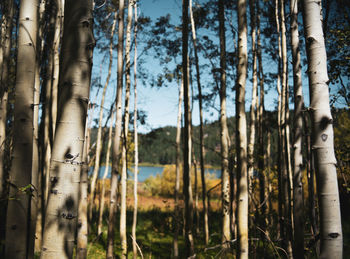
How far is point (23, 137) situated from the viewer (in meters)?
1.66

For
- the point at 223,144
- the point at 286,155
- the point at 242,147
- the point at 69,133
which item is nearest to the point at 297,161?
the point at 286,155

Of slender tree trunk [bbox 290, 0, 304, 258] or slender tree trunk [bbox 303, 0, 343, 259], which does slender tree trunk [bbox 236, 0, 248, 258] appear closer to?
slender tree trunk [bbox 303, 0, 343, 259]

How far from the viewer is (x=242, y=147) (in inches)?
91.4

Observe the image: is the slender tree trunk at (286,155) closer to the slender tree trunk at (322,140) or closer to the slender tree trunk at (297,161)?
the slender tree trunk at (297,161)

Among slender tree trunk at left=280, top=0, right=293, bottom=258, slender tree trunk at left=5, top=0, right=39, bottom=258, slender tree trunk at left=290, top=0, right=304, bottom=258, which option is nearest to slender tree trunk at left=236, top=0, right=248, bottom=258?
slender tree trunk at left=290, top=0, right=304, bottom=258

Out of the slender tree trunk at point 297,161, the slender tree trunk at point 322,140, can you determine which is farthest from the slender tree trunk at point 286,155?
the slender tree trunk at point 322,140

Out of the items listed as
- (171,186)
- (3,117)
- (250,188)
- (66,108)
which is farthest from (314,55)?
(171,186)

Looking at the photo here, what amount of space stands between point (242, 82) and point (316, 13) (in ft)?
3.32

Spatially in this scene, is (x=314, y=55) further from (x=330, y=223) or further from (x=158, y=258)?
(x=158, y=258)

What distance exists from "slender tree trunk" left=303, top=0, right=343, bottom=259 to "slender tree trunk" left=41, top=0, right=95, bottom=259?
124cm

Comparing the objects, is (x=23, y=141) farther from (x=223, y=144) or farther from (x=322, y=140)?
(x=223, y=144)

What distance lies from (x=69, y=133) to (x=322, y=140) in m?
1.32

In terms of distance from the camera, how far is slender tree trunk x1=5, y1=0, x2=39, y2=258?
1590mm

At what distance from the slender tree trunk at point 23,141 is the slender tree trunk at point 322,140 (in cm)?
174
